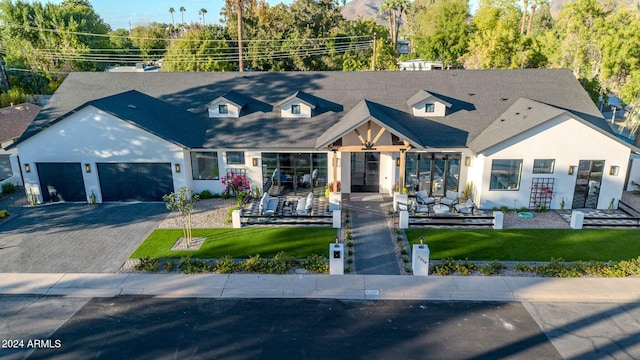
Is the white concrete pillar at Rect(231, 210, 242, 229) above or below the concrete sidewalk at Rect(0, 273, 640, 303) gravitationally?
above

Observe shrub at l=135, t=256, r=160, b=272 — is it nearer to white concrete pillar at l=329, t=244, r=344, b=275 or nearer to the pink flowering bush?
white concrete pillar at l=329, t=244, r=344, b=275

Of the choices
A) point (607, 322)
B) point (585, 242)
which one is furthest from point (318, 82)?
point (607, 322)

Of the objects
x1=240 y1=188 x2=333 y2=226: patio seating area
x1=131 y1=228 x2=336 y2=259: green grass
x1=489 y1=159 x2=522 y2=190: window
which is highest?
x1=489 y1=159 x2=522 y2=190: window

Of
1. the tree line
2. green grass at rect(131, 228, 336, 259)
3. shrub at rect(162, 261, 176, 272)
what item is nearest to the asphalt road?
shrub at rect(162, 261, 176, 272)

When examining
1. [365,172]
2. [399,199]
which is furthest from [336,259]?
[365,172]

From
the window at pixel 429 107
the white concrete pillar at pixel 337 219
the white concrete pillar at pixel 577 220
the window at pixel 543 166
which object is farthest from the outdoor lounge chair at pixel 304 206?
the white concrete pillar at pixel 577 220
